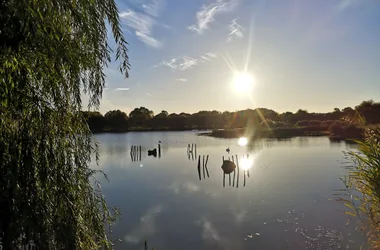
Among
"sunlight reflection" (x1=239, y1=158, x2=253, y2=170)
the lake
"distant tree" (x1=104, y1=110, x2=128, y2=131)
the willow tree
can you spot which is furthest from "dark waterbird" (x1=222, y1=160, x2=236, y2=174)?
"distant tree" (x1=104, y1=110, x2=128, y2=131)

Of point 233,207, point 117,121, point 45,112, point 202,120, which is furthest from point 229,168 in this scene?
point 202,120

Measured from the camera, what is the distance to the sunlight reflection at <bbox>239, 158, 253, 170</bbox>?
105 feet

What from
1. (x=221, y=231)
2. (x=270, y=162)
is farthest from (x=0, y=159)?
(x=270, y=162)

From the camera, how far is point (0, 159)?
10.3ft

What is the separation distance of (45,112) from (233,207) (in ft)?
50.7

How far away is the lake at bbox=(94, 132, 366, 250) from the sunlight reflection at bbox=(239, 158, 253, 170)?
562 mm

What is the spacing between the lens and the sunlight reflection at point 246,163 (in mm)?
31966

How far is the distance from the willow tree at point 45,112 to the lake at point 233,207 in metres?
5.27

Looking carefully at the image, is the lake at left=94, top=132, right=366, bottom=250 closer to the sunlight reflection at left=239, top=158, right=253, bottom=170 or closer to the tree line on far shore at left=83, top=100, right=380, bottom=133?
the sunlight reflection at left=239, top=158, right=253, bottom=170

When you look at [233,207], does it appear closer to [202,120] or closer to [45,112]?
[45,112]

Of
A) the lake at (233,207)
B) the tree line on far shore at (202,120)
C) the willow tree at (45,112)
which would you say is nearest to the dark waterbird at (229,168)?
the lake at (233,207)

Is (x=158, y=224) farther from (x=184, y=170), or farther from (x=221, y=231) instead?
(x=184, y=170)

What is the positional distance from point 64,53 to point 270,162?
106 feet

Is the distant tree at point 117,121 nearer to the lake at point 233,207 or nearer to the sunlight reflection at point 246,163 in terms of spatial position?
the lake at point 233,207
